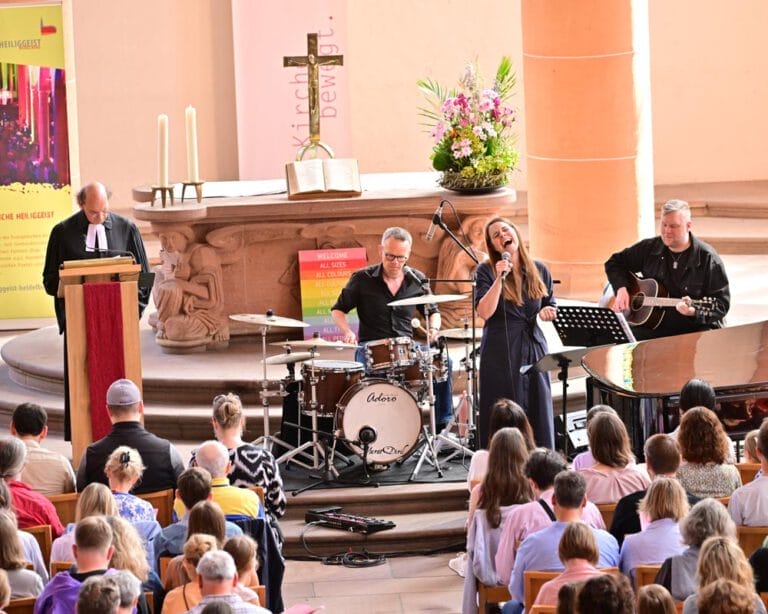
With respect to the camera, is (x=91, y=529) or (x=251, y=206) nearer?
(x=91, y=529)

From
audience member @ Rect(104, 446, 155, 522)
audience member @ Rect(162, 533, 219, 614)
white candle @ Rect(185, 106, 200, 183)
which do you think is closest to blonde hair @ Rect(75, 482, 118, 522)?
audience member @ Rect(104, 446, 155, 522)

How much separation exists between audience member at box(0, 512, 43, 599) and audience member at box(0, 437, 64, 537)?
0.93 m

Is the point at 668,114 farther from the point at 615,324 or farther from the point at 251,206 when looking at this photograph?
the point at 615,324

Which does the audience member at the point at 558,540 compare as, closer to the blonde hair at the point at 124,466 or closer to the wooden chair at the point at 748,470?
the wooden chair at the point at 748,470

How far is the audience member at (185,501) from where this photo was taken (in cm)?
661

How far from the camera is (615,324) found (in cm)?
924

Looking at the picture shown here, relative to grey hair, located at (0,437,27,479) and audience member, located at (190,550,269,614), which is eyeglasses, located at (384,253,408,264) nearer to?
grey hair, located at (0,437,27,479)

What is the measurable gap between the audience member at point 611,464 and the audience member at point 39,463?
8.60 ft

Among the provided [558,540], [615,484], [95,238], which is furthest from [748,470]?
[95,238]

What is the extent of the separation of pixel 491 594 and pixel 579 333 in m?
2.55

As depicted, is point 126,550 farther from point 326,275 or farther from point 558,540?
point 326,275

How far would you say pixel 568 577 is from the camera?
5.80 metres

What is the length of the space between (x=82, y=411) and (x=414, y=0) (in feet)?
35.1

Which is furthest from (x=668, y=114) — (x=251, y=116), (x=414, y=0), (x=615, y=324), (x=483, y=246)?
(x=615, y=324)
